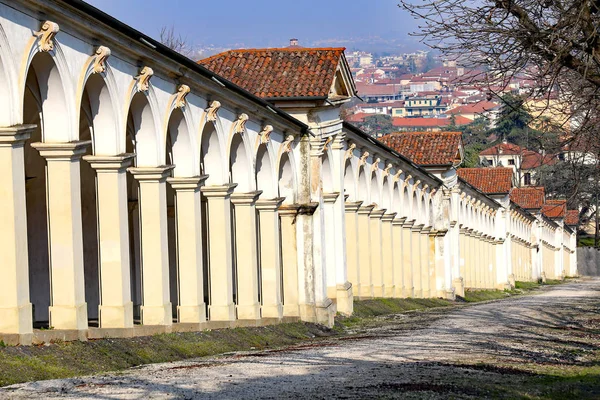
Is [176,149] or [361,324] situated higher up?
[176,149]

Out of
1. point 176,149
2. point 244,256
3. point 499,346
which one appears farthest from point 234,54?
point 499,346

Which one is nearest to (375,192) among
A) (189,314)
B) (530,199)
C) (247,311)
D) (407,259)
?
(407,259)

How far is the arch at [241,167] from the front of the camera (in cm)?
2505

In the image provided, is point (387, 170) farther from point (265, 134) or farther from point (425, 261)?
point (265, 134)

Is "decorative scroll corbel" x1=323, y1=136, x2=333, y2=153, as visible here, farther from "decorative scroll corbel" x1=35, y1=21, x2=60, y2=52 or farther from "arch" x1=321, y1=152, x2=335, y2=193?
"decorative scroll corbel" x1=35, y1=21, x2=60, y2=52

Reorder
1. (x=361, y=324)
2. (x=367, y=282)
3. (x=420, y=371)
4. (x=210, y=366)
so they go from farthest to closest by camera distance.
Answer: (x=367, y=282) → (x=361, y=324) → (x=210, y=366) → (x=420, y=371)

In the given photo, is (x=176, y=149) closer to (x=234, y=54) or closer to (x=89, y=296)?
(x=89, y=296)

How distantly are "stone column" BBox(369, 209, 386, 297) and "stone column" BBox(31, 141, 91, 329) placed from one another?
2308 centimetres

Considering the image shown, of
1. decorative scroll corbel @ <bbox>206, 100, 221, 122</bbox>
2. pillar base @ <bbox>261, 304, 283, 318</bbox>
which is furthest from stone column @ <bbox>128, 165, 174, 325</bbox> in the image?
pillar base @ <bbox>261, 304, 283, 318</bbox>

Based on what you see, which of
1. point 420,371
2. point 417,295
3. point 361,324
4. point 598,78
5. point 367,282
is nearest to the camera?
point 420,371

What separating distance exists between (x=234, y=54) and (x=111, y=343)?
48.7ft

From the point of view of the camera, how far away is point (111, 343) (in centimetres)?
1634

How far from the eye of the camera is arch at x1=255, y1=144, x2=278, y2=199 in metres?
26.7

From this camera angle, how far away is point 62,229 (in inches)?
645
